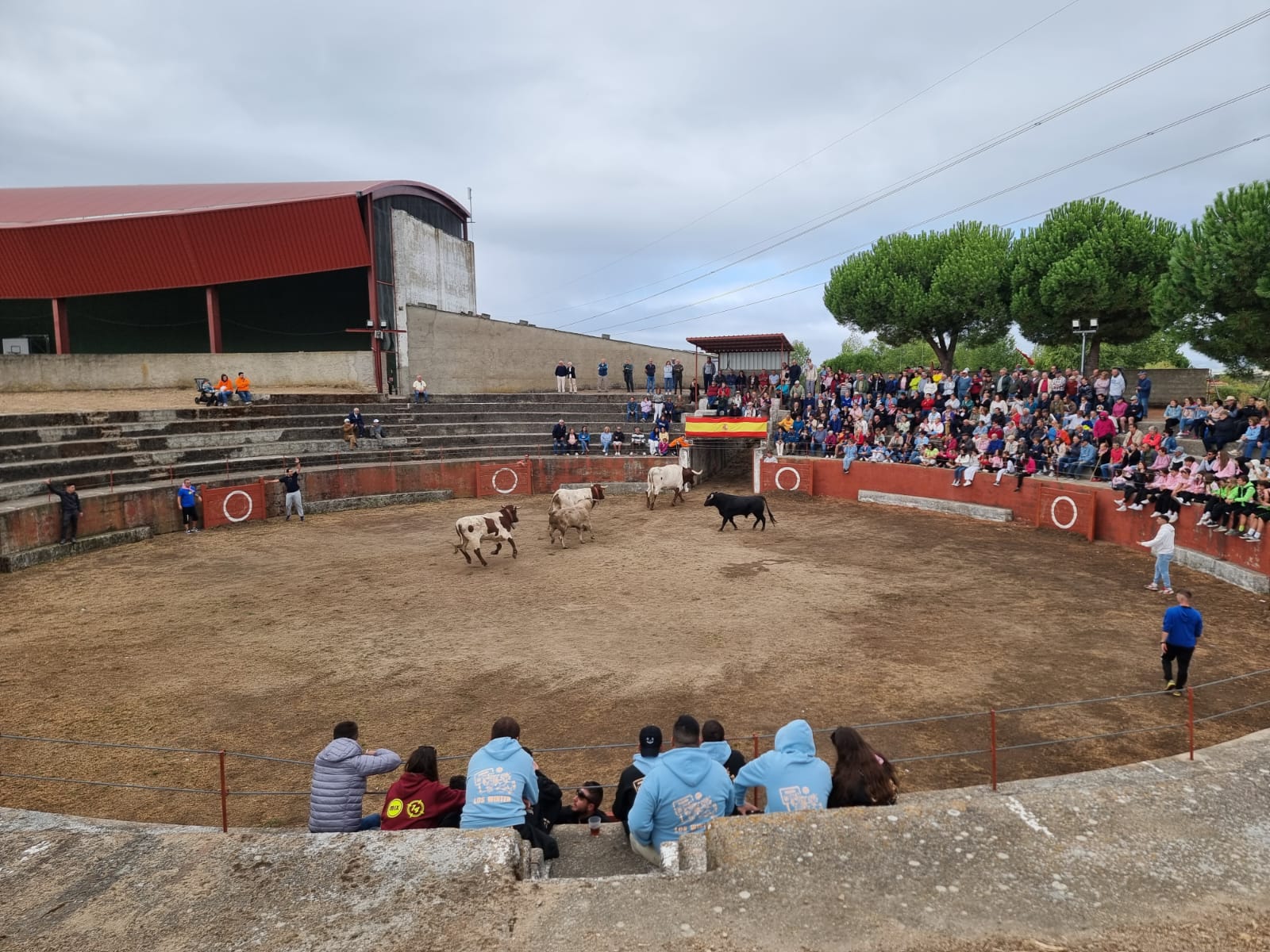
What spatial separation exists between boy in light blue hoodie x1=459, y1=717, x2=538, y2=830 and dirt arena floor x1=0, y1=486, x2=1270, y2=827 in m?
1.75

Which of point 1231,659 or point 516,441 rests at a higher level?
point 516,441

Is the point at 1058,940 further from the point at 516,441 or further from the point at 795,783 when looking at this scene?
the point at 516,441

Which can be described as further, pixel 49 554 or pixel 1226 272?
pixel 1226 272

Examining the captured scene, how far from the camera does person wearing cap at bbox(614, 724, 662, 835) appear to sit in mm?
5840

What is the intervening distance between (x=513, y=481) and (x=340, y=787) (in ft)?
73.3

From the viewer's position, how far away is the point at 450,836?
5172mm

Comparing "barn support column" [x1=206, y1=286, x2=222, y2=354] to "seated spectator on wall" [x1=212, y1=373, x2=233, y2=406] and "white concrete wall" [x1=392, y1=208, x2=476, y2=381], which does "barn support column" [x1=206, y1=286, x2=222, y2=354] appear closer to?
"seated spectator on wall" [x1=212, y1=373, x2=233, y2=406]

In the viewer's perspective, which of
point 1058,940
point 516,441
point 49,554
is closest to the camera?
point 1058,940

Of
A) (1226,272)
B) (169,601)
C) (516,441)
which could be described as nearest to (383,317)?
(516,441)

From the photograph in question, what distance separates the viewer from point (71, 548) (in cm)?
1841

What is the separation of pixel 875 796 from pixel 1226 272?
27332 millimetres

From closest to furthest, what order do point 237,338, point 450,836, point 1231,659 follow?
point 450,836, point 1231,659, point 237,338

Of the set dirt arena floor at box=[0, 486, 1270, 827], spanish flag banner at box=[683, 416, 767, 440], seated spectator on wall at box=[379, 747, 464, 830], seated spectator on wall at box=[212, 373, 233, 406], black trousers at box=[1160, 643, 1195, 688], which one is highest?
seated spectator on wall at box=[212, 373, 233, 406]

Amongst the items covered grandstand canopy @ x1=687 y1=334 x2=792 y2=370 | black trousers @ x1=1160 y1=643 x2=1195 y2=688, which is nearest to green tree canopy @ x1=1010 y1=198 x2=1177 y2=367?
covered grandstand canopy @ x1=687 y1=334 x2=792 y2=370
